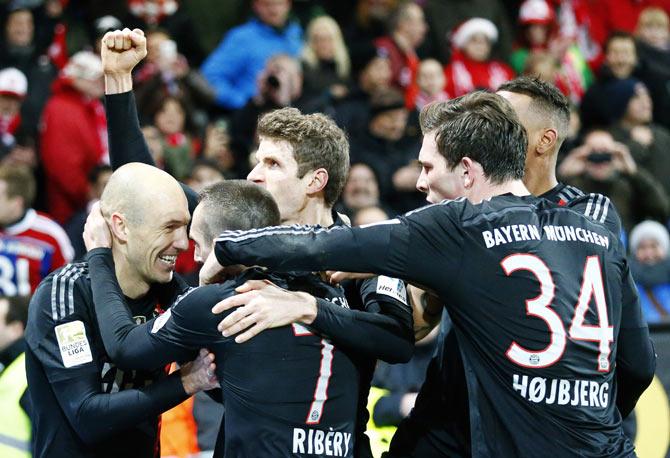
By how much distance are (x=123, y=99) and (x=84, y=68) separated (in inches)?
205

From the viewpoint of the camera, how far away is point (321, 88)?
11.3 m

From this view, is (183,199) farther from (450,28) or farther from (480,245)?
(450,28)

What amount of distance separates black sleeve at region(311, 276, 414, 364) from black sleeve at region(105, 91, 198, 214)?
1126 millimetres

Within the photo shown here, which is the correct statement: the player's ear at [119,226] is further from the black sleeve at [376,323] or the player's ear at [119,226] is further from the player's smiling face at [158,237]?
the black sleeve at [376,323]

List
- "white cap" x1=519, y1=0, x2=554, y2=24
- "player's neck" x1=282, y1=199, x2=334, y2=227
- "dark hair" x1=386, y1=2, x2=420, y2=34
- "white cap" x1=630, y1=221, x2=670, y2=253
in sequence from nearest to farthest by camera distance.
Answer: "player's neck" x1=282, y1=199, x2=334, y2=227 < "white cap" x1=630, y1=221, x2=670, y2=253 < "dark hair" x1=386, y1=2, x2=420, y2=34 < "white cap" x1=519, y1=0, x2=554, y2=24

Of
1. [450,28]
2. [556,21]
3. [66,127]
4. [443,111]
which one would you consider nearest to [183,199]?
[443,111]

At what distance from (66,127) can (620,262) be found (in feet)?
21.8

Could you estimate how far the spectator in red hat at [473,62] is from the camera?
12.1 metres

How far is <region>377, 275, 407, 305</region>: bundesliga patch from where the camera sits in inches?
179

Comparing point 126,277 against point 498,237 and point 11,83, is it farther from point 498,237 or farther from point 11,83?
point 11,83

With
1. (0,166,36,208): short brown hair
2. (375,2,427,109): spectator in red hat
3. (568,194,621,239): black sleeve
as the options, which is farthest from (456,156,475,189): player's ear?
(375,2,427,109): spectator in red hat

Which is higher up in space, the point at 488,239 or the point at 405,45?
the point at 405,45

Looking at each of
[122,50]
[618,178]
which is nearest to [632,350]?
[122,50]

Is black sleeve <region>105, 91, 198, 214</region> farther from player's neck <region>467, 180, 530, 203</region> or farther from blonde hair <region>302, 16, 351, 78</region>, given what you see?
blonde hair <region>302, 16, 351, 78</region>
